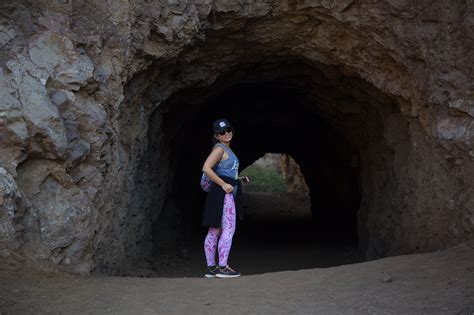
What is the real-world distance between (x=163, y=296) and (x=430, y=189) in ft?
12.9

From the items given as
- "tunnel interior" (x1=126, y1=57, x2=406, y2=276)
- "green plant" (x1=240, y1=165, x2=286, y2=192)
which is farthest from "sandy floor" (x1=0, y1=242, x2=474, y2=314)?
"green plant" (x1=240, y1=165, x2=286, y2=192)

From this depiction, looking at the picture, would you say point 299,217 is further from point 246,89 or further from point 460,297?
point 460,297

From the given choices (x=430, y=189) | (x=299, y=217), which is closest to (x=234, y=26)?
(x=430, y=189)

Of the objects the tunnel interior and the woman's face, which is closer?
the woman's face

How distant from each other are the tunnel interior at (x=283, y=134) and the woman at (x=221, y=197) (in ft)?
7.76

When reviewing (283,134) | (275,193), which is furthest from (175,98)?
(275,193)

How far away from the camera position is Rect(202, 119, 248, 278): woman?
5953mm

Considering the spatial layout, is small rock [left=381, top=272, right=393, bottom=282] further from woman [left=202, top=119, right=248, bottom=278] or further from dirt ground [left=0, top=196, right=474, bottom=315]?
woman [left=202, top=119, right=248, bottom=278]

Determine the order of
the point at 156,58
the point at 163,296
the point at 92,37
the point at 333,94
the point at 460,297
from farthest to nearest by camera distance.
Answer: the point at 333,94
the point at 156,58
the point at 92,37
the point at 163,296
the point at 460,297

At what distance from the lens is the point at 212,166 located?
5926mm

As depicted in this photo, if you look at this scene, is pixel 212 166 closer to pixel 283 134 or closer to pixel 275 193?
pixel 283 134

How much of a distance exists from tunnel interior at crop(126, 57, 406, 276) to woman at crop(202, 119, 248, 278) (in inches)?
93.1

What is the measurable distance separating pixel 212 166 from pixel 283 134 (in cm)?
903

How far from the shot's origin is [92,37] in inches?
258
